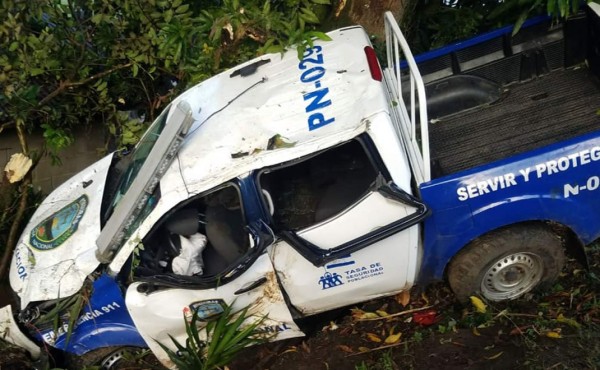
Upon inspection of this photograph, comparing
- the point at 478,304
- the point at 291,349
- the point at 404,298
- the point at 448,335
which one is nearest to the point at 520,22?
the point at 478,304

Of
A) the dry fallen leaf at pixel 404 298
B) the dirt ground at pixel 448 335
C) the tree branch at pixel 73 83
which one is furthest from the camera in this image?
the tree branch at pixel 73 83

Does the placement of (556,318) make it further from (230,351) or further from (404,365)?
(230,351)

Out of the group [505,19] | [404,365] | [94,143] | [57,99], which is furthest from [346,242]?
[94,143]

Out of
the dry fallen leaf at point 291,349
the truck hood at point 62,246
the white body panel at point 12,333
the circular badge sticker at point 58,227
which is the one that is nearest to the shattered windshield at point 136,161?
the truck hood at point 62,246

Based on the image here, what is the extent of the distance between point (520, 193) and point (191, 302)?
227 centimetres

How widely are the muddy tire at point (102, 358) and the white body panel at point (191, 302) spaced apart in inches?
17.2

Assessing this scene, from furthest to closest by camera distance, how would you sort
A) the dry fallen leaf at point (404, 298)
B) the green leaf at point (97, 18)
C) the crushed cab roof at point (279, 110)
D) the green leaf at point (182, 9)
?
the green leaf at point (97, 18) → the green leaf at point (182, 9) → the dry fallen leaf at point (404, 298) → the crushed cab roof at point (279, 110)

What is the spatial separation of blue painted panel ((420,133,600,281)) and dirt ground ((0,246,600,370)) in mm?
660

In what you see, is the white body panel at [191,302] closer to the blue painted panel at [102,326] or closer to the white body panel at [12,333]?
the blue painted panel at [102,326]

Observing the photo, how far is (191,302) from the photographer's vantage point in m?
3.90

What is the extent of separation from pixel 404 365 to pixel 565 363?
3.38 feet

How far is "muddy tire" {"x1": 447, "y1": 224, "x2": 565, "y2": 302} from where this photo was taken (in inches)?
150

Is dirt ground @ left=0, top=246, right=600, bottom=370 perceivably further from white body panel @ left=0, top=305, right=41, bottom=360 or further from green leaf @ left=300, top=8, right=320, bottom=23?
green leaf @ left=300, top=8, right=320, bottom=23

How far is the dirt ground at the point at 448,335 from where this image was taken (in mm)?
3809
